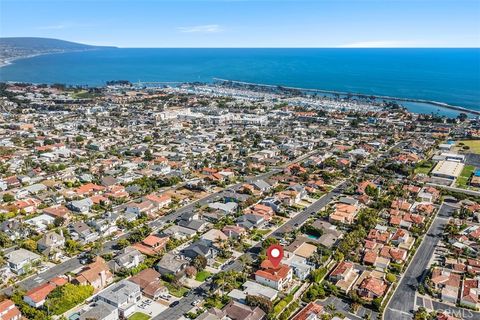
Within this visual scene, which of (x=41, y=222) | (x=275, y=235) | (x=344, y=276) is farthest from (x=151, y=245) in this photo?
(x=344, y=276)

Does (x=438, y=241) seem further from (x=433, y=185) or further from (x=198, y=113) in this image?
(x=198, y=113)

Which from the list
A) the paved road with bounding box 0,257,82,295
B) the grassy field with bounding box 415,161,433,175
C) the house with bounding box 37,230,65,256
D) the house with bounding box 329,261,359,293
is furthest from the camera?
the grassy field with bounding box 415,161,433,175

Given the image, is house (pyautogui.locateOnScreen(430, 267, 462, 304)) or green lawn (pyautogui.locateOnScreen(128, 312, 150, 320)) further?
house (pyautogui.locateOnScreen(430, 267, 462, 304))

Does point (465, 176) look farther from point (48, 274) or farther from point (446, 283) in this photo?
point (48, 274)

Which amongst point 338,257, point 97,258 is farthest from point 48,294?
point 338,257

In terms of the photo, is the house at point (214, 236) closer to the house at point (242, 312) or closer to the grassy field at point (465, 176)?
the house at point (242, 312)

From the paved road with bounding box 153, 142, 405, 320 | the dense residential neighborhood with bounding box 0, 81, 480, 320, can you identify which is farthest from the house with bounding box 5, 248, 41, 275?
the paved road with bounding box 153, 142, 405, 320

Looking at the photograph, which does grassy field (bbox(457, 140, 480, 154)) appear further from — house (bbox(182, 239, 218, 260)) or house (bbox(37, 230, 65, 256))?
house (bbox(37, 230, 65, 256))
